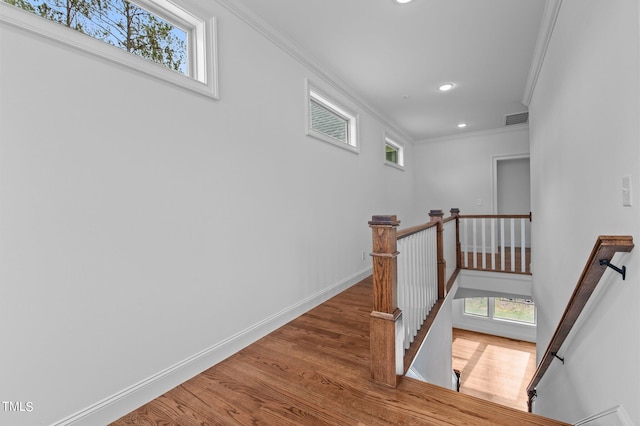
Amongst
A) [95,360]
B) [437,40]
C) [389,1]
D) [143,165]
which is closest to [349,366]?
[95,360]

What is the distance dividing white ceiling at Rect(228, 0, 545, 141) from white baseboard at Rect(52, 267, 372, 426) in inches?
103

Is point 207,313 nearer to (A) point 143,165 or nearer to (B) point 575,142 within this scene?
(A) point 143,165

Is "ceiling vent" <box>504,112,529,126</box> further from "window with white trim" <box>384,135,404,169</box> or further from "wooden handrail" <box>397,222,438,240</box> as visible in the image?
"wooden handrail" <box>397,222,438,240</box>

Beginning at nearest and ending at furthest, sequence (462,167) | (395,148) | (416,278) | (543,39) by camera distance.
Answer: (416,278)
(543,39)
(395,148)
(462,167)

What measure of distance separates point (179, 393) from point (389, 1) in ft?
10.3

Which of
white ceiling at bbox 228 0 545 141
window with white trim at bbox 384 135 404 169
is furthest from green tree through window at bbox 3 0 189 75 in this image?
window with white trim at bbox 384 135 404 169

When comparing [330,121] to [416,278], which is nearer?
[416,278]

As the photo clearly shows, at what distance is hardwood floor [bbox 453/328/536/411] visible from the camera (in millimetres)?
5301

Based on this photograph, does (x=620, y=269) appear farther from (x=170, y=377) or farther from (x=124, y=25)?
(x=124, y=25)

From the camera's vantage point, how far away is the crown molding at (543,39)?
2251mm

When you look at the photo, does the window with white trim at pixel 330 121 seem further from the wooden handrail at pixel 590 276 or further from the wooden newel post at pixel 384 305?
the wooden handrail at pixel 590 276

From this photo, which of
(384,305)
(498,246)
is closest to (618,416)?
(384,305)

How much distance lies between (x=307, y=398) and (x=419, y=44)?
Result: 10.5ft

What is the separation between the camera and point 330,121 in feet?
12.0
